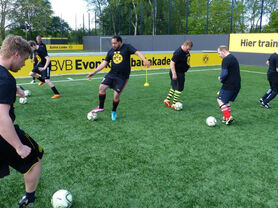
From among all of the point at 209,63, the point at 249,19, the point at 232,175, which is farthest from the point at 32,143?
the point at 249,19

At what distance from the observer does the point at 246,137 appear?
5.02 metres

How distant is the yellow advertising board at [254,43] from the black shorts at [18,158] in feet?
58.1

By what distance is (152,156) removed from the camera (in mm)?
4148

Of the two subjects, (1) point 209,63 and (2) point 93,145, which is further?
(1) point 209,63

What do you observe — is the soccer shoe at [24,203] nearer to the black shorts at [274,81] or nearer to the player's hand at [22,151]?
the player's hand at [22,151]

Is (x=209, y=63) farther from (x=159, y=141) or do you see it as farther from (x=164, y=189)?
(x=164, y=189)

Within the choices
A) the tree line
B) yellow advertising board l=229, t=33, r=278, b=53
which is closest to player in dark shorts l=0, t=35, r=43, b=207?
yellow advertising board l=229, t=33, r=278, b=53

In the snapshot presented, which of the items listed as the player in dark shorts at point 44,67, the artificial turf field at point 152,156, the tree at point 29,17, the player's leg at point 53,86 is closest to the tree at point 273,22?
the artificial turf field at point 152,156

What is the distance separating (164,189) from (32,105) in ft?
18.2

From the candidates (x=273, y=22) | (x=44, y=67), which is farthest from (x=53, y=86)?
(x=273, y=22)

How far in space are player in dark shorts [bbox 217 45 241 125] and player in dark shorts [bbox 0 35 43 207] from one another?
434 cm

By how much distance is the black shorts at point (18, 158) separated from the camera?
225cm

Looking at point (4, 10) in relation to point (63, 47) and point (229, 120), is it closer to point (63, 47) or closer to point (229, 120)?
point (63, 47)

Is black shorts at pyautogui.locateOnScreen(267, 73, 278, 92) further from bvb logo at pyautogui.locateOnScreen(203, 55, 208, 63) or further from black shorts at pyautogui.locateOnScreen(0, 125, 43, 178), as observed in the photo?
bvb logo at pyautogui.locateOnScreen(203, 55, 208, 63)
